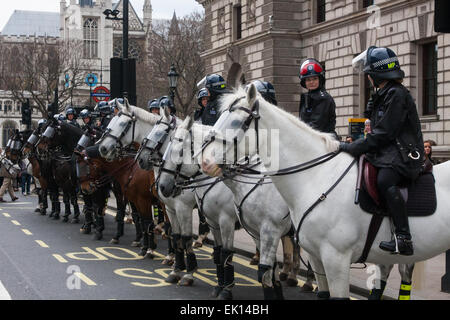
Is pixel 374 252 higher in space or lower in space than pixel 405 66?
lower

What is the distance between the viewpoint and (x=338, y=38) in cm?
2656

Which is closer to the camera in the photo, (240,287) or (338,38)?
(240,287)

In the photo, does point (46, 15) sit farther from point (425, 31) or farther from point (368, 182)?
point (368, 182)

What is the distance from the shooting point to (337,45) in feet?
87.2

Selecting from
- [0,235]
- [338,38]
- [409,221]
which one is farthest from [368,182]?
[338,38]

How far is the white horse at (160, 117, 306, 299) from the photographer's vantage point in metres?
7.48

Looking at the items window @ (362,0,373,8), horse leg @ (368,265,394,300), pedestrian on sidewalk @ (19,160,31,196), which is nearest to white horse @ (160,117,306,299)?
horse leg @ (368,265,394,300)

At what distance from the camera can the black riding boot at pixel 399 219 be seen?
5.34 metres

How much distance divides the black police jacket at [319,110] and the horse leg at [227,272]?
198cm

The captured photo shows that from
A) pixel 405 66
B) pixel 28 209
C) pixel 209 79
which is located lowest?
A: pixel 28 209

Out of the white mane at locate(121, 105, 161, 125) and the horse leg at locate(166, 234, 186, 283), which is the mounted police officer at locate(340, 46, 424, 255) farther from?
the white mane at locate(121, 105, 161, 125)
